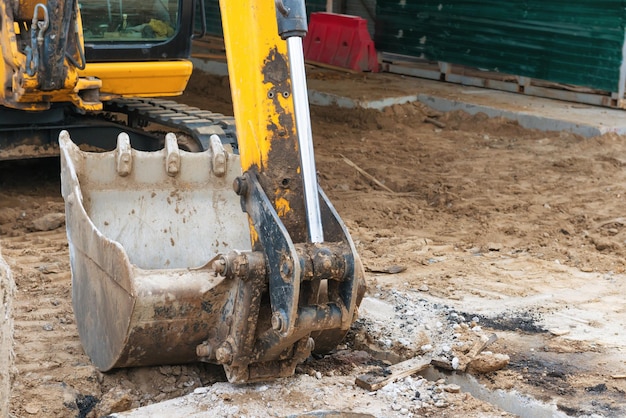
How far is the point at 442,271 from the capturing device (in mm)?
5578

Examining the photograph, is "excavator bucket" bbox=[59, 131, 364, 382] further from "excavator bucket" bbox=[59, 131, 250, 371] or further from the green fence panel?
the green fence panel

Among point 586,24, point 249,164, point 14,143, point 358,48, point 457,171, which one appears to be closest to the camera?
point 249,164

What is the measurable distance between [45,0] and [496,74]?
7.22m

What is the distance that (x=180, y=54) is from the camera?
6.88 m

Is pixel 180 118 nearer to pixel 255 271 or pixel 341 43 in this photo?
pixel 255 271

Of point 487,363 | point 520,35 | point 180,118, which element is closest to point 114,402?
point 487,363

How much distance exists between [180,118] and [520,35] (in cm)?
565

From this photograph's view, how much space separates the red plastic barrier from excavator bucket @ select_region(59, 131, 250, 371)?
8.01 meters

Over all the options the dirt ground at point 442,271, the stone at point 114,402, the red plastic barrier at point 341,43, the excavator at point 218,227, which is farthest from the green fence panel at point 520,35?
the stone at point 114,402

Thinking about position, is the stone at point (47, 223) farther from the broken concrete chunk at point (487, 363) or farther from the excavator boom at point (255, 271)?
the broken concrete chunk at point (487, 363)

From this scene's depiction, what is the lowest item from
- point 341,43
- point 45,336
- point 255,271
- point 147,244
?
point 45,336

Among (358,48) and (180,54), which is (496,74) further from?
(180,54)

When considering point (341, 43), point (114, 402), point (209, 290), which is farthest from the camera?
point (341, 43)

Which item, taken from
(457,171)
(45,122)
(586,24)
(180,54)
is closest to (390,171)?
(457,171)
